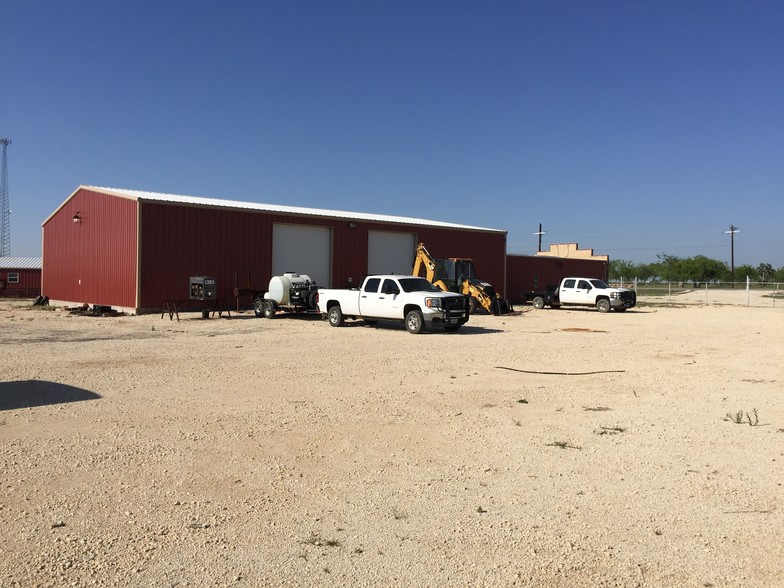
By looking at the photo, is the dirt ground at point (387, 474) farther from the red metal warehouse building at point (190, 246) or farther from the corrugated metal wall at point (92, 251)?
the corrugated metal wall at point (92, 251)

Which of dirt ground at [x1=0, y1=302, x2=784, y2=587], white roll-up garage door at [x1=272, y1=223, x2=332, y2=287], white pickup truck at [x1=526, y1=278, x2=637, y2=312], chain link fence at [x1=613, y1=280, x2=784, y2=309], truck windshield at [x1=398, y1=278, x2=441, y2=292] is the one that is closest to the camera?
dirt ground at [x1=0, y1=302, x2=784, y2=587]

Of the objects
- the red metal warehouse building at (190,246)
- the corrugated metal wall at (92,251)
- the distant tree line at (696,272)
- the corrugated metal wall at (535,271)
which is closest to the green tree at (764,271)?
the distant tree line at (696,272)

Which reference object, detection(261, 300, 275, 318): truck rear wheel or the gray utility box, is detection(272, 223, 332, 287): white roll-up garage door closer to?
detection(261, 300, 275, 318): truck rear wheel

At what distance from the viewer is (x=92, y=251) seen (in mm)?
30109

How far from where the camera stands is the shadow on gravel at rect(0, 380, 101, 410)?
8.36 metres

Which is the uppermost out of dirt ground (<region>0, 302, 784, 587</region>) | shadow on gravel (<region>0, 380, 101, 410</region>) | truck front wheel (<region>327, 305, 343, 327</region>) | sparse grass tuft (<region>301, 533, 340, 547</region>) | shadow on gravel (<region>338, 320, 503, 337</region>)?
truck front wheel (<region>327, 305, 343, 327</region>)

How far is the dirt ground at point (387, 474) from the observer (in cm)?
404

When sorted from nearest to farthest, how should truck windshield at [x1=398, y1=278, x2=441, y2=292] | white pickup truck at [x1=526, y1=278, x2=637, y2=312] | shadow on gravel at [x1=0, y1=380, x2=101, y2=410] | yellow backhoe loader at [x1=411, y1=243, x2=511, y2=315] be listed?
shadow on gravel at [x1=0, y1=380, x2=101, y2=410], truck windshield at [x1=398, y1=278, x2=441, y2=292], yellow backhoe loader at [x1=411, y1=243, x2=511, y2=315], white pickup truck at [x1=526, y1=278, x2=637, y2=312]

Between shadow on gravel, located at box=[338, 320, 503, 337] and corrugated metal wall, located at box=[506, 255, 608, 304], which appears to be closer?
shadow on gravel, located at box=[338, 320, 503, 337]

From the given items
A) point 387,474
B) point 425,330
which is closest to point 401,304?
point 425,330

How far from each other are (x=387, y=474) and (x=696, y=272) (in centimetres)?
11009

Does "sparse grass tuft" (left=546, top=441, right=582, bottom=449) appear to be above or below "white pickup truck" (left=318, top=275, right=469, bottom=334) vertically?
below

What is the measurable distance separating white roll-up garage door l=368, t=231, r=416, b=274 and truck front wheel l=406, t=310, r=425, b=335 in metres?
14.8

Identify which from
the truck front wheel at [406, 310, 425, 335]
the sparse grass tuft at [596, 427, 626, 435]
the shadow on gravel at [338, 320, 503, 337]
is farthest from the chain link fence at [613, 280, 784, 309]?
the sparse grass tuft at [596, 427, 626, 435]
